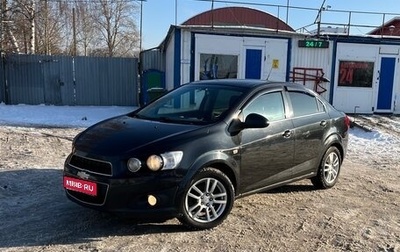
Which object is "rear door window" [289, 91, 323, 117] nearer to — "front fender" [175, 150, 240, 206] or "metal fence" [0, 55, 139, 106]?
"front fender" [175, 150, 240, 206]

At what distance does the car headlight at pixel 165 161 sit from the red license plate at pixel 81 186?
0.62 metres

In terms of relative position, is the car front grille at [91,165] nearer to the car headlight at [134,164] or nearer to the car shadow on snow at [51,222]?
the car headlight at [134,164]

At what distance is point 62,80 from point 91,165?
14129 mm

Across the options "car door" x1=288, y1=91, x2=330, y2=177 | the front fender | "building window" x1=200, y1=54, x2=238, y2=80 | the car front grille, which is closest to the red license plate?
the car front grille

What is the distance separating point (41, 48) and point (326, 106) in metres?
31.2

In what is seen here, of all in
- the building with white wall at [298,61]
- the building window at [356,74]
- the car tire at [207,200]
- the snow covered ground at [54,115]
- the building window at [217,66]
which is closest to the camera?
the car tire at [207,200]

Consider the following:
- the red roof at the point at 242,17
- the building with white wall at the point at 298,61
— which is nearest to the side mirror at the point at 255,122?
→ the building with white wall at the point at 298,61

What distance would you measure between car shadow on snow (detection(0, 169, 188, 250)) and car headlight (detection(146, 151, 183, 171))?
2.50ft

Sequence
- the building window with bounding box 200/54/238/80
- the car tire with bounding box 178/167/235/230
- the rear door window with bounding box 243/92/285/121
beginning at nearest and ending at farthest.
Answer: the car tire with bounding box 178/167/235/230, the rear door window with bounding box 243/92/285/121, the building window with bounding box 200/54/238/80

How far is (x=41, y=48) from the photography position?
33.2 meters

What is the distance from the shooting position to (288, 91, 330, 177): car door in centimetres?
554

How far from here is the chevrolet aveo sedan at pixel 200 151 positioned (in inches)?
159

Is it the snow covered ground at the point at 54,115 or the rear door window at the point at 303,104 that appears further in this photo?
the snow covered ground at the point at 54,115

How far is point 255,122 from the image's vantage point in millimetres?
4629
